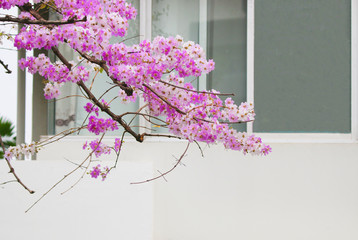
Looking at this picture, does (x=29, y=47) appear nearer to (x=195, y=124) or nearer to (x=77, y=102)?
(x=195, y=124)

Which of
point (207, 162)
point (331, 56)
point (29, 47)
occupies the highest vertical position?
point (331, 56)

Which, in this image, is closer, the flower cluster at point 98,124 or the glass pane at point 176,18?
the flower cluster at point 98,124

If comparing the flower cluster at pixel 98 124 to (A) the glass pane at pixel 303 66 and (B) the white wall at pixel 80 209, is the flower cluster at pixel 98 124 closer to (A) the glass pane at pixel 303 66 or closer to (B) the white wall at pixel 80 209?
(B) the white wall at pixel 80 209

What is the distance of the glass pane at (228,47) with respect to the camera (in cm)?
425

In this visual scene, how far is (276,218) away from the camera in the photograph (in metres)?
4.07

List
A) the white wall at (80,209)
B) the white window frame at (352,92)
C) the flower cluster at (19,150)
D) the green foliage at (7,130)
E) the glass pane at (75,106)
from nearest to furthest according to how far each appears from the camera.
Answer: the flower cluster at (19,150) → the white wall at (80,209) → the white window frame at (352,92) → the glass pane at (75,106) → the green foliage at (7,130)

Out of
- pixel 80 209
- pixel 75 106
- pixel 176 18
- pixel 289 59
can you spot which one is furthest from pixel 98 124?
pixel 289 59

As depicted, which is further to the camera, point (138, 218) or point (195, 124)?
point (138, 218)

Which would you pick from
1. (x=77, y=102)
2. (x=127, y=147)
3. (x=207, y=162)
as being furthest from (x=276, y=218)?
(x=77, y=102)

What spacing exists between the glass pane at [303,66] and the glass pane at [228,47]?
140 millimetres

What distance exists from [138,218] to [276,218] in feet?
4.24

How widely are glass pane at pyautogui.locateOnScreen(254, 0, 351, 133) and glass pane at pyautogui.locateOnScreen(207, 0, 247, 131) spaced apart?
14 cm

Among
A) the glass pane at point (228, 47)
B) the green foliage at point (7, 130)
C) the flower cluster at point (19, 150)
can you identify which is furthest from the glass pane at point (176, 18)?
the green foliage at point (7, 130)

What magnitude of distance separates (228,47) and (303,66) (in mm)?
759
